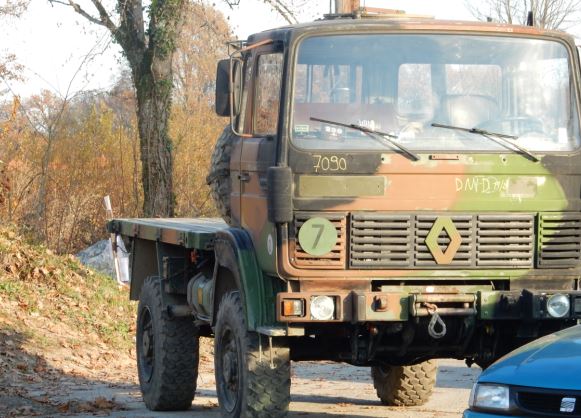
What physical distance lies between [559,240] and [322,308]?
168 cm

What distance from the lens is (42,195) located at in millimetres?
21828

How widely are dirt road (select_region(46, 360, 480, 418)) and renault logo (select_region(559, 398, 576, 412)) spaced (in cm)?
438

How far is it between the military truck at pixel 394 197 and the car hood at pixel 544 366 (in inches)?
70.6

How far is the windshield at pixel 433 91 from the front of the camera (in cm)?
819

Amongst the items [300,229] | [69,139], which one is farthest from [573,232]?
[69,139]

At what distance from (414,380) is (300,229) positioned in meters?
3.07

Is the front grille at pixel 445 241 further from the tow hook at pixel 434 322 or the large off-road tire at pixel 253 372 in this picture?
the large off-road tire at pixel 253 372

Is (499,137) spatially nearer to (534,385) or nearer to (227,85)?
(227,85)

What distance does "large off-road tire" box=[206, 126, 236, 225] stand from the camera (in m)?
9.20

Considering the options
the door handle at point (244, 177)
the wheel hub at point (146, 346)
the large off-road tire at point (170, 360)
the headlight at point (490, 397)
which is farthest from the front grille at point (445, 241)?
the wheel hub at point (146, 346)

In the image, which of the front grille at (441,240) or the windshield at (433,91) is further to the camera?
the windshield at (433,91)

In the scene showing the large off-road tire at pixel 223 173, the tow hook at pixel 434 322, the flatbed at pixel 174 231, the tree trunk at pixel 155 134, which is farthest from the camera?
the tree trunk at pixel 155 134

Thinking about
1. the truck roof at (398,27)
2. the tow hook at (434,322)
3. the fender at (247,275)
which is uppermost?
the truck roof at (398,27)

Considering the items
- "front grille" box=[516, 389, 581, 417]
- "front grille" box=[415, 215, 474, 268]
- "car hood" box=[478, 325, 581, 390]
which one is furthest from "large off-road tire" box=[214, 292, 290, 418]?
"front grille" box=[516, 389, 581, 417]
